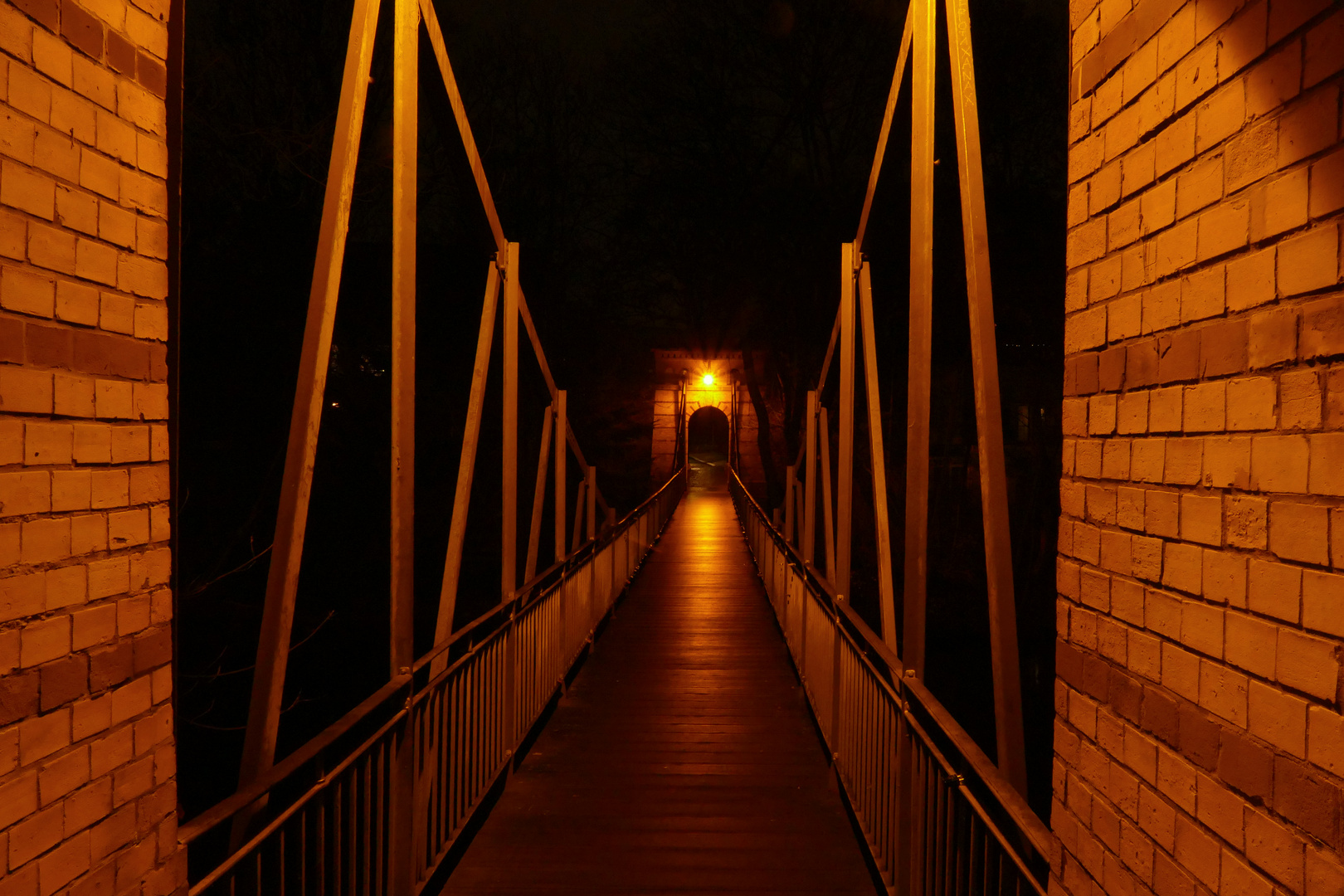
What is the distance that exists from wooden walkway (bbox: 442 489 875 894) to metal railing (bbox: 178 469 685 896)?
24cm

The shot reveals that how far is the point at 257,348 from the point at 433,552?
9852 mm

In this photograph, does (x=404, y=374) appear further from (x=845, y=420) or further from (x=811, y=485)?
(x=811, y=485)

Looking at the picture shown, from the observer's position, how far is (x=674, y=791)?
4809 mm

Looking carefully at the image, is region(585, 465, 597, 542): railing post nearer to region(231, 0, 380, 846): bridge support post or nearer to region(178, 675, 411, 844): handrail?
region(178, 675, 411, 844): handrail

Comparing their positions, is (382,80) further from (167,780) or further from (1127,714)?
(1127,714)

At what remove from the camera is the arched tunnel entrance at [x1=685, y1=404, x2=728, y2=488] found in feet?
134

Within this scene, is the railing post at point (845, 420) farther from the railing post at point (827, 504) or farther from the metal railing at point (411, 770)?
the metal railing at point (411, 770)

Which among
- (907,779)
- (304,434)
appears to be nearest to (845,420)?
(907,779)

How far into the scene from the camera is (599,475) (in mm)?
33781

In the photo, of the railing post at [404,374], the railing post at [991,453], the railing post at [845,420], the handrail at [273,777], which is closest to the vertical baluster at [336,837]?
the handrail at [273,777]

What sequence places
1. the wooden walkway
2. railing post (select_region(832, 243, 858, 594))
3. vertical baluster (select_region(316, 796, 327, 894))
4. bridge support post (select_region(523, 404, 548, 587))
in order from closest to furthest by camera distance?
vertical baluster (select_region(316, 796, 327, 894)) < the wooden walkway < railing post (select_region(832, 243, 858, 594)) < bridge support post (select_region(523, 404, 548, 587))

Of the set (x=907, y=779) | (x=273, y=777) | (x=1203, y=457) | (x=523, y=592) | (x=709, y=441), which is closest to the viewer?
(x=1203, y=457)

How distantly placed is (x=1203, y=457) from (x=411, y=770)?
8.95 feet

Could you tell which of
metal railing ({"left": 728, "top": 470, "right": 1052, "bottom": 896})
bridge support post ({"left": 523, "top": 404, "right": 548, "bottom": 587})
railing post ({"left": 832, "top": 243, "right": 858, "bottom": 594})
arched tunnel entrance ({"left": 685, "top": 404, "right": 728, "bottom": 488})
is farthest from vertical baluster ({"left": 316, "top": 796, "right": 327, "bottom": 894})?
arched tunnel entrance ({"left": 685, "top": 404, "right": 728, "bottom": 488})
